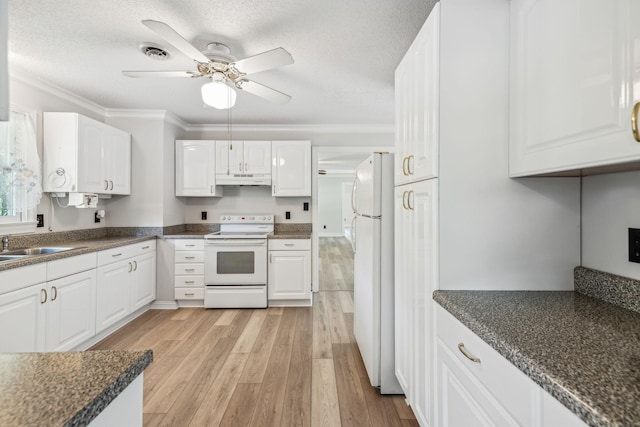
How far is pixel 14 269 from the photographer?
6.51ft

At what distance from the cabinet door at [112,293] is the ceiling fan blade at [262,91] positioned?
2.01 m

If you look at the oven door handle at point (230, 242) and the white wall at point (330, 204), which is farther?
the white wall at point (330, 204)

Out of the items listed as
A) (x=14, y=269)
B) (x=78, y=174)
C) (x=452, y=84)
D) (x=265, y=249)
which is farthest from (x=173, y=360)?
(x=452, y=84)

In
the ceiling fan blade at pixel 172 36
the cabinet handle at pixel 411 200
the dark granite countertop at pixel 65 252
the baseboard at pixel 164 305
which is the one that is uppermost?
the ceiling fan blade at pixel 172 36

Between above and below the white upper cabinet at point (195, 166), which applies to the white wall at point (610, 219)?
below

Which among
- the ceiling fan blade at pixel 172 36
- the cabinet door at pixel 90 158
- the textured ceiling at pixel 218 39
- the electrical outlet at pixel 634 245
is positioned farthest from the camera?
the cabinet door at pixel 90 158

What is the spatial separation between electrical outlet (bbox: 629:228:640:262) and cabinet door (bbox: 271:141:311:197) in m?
3.21

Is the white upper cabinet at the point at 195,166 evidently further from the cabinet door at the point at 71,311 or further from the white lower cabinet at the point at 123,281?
the cabinet door at the point at 71,311

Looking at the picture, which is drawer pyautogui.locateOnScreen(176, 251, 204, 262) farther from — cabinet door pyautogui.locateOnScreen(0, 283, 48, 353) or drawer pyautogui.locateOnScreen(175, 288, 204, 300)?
cabinet door pyautogui.locateOnScreen(0, 283, 48, 353)

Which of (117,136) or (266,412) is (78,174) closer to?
(117,136)

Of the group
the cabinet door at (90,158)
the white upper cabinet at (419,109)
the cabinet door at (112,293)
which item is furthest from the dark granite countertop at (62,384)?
the cabinet door at (90,158)

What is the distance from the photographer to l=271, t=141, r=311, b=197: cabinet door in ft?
13.4

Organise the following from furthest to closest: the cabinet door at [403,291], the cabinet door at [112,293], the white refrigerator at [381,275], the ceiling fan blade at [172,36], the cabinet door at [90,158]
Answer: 1. the cabinet door at [90,158]
2. the cabinet door at [112,293]
3. the white refrigerator at [381,275]
4. the cabinet door at [403,291]
5. the ceiling fan blade at [172,36]

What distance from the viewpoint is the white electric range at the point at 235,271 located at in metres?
3.71
